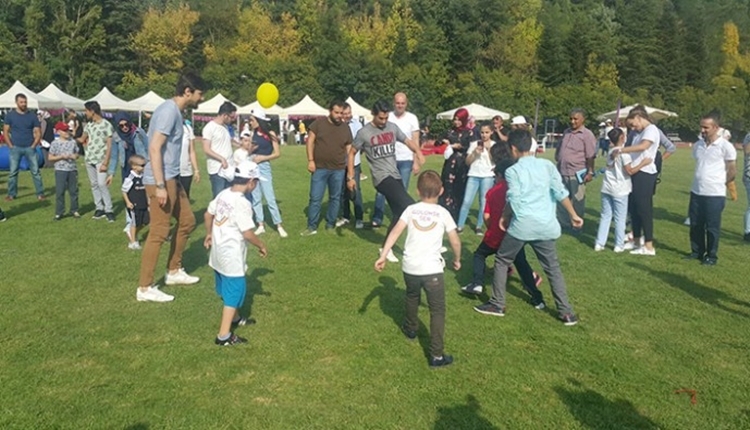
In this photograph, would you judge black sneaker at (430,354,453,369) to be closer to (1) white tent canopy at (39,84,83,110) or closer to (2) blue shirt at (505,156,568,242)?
(2) blue shirt at (505,156,568,242)

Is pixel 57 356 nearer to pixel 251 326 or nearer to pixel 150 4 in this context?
pixel 251 326

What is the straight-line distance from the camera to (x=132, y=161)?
8312 millimetres

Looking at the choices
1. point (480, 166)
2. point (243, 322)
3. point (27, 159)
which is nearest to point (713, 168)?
point (480, 166)

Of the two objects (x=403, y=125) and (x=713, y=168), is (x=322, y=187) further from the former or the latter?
(x=713, y=168)

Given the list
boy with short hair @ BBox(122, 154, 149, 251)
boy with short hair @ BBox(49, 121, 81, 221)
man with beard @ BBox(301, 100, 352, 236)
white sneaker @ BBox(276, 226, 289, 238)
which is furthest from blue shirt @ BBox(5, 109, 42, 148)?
man with beard @ BBox(301, 100, 352, 236)

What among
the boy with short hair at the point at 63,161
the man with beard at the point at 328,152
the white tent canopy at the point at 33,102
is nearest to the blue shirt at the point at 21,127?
the boy with short hair at the point at 63,161

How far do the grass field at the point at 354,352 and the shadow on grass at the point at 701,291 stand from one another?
0.04 metres

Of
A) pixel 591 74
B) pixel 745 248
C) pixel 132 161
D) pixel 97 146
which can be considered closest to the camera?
pixel 132 161

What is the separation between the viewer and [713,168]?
805 centimetres

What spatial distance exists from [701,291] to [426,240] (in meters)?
4.07

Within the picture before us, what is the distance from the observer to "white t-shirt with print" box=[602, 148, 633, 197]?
823 cm

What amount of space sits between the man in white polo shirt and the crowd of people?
0.02m

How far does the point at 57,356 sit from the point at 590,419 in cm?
417

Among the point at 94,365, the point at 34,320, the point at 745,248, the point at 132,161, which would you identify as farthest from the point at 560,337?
the point at 132,161
